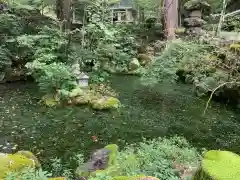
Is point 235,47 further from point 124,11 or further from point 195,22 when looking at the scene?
point 124,11

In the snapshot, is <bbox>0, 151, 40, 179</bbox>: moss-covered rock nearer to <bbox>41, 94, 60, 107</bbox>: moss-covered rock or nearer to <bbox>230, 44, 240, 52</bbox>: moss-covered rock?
<bbox>41, 94, 60, 107</bbox>: moss-covered rock

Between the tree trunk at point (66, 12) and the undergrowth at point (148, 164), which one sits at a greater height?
the tree trunk at point (66, 12)

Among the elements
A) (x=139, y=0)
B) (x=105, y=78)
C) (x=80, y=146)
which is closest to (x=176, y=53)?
(x=105, y=78)

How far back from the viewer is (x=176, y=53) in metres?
12.0

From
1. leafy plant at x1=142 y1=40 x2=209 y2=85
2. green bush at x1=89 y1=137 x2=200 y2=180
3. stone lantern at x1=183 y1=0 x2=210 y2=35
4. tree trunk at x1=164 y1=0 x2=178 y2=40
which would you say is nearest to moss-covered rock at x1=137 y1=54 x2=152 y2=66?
tree trunk at x1=164 y1=0 x2=178 y2=40

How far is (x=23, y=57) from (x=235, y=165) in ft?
38.9

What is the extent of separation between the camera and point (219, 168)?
10.6 feet

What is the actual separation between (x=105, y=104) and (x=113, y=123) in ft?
4.70

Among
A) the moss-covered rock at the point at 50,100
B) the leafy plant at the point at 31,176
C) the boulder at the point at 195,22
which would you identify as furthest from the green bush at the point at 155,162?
the boulder at the point at 195,22

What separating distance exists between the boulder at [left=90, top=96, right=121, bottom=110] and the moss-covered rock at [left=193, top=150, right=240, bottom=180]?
637 centimetres

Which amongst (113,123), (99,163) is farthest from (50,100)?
(99,163)

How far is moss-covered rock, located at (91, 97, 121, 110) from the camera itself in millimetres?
9913

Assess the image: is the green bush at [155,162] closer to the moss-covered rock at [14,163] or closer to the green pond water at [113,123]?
the moss-covered rock at [14,163]

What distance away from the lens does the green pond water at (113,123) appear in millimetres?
7219
